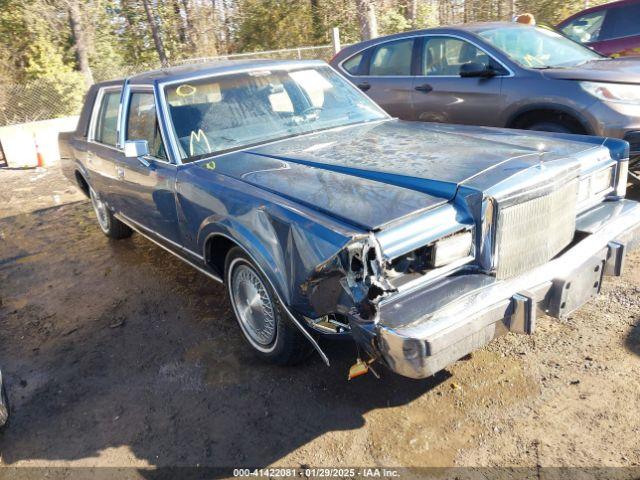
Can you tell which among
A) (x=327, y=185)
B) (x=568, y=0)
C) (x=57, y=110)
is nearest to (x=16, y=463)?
(x=327, y=185)

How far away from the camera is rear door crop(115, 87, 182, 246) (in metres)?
3.81

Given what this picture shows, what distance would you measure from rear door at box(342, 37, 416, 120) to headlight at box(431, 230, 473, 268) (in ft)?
12.9

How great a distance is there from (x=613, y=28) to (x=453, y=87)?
390 cm

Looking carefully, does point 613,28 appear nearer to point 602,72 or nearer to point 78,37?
point 602,72

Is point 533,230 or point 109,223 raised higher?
point 533,230

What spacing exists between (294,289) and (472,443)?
1.13m

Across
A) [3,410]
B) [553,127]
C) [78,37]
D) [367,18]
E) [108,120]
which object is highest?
[78,37]

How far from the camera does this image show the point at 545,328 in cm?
343

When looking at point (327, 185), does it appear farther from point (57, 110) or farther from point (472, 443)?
point (57, 110)

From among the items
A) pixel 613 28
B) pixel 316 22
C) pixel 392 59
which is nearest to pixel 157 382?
pixel 392 59

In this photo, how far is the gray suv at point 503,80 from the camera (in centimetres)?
481

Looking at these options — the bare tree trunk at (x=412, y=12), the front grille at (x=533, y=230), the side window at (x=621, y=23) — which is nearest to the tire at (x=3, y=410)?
the front grille at (x=533, y=230)

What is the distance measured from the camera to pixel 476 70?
5.51 meters

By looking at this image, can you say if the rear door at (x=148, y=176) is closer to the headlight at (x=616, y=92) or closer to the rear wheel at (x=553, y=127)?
the rear wheel at (x=553, y=127)
